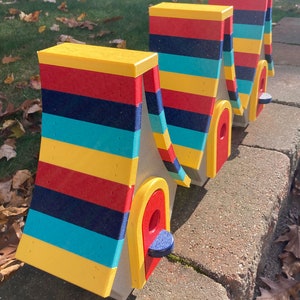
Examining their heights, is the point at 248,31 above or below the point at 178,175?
above

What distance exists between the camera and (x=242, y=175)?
1.84 meters

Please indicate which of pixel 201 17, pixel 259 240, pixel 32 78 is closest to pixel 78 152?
pixel 201 17

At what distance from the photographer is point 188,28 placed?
1477 millimetres

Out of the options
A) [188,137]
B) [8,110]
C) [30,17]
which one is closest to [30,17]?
[30,17]

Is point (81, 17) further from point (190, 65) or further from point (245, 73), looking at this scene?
point (190, 65)

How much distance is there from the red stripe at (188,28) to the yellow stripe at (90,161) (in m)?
0.61

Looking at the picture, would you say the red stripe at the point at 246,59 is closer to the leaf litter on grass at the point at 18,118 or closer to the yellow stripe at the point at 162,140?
the yellow stripe at the point at 162,140

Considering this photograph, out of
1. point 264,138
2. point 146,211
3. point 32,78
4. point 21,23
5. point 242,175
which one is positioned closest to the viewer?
point 146,211

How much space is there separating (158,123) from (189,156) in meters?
0.39

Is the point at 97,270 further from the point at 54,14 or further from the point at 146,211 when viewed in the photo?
the point at 54,14

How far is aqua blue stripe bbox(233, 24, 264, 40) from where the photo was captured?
74.6 inches

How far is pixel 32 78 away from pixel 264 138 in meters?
1.49

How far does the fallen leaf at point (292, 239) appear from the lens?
187cm

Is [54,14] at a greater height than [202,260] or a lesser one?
greater
